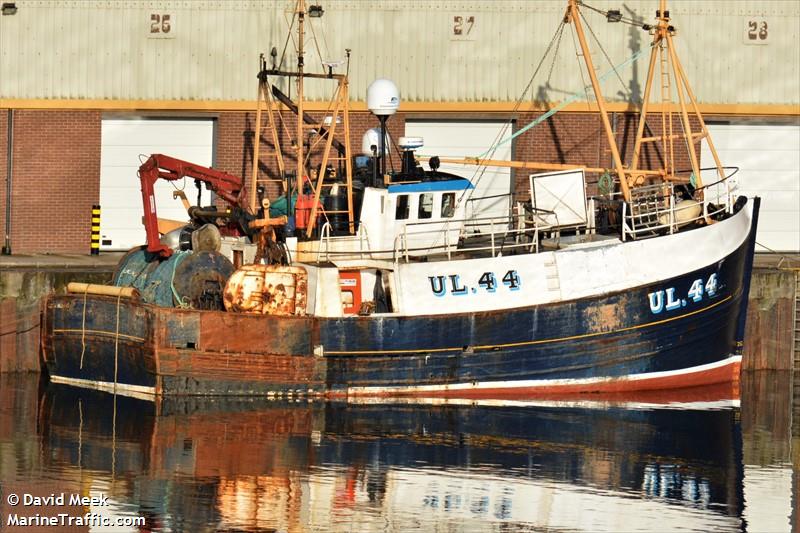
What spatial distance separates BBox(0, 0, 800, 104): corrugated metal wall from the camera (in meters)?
38.6

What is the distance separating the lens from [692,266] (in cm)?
3011

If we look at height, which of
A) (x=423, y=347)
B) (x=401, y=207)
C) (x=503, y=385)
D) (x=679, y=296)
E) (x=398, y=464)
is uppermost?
(x=401, y=207)

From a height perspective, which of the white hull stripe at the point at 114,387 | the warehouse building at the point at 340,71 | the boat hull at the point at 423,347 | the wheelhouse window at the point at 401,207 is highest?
the warehouse building at the point at 340,71

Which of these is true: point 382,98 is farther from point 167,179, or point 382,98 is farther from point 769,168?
point 769,168

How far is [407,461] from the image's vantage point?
2489 cm

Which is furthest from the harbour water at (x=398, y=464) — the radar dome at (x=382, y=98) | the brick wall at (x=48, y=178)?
the brick wall at (x=48, y=178)

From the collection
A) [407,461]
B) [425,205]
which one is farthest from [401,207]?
[407,461]

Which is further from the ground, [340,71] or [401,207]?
[340,71]

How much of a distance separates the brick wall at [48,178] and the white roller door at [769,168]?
15899 millimetres

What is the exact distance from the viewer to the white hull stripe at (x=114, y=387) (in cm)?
2970

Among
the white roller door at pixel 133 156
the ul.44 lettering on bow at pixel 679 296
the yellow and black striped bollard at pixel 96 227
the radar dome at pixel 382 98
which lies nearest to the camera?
the ul.44 lettering on bow at pixel 679 296

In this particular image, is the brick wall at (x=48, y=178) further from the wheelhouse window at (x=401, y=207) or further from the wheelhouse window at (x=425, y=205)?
the wheelhouse window at (x=425, y=205)

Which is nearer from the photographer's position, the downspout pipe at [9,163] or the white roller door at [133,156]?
the downspout pipe at [9,163]

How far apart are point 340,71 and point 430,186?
894cm
